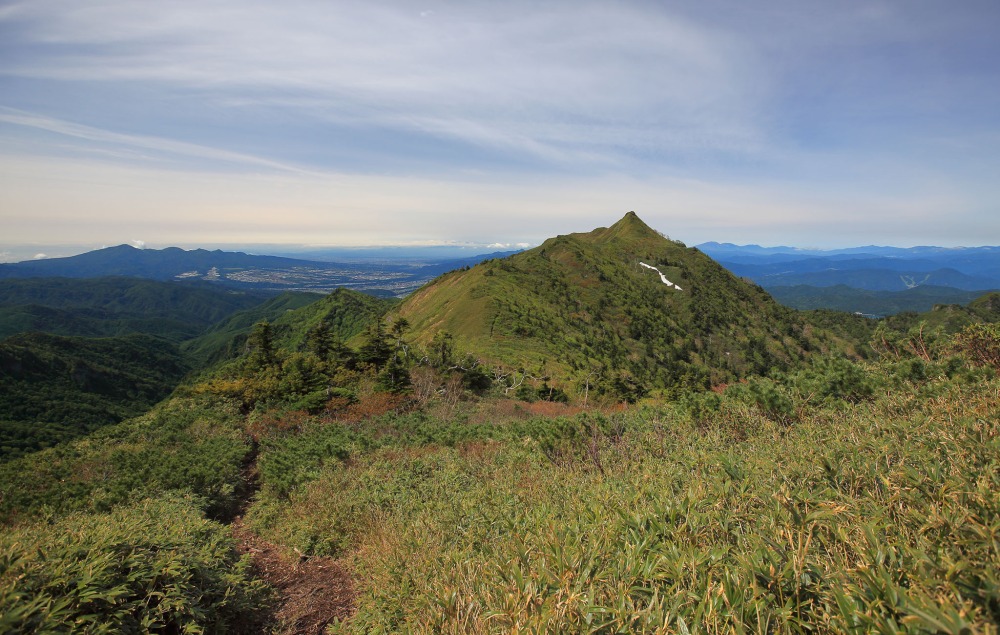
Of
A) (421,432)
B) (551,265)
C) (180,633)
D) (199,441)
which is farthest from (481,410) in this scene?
(551,265)

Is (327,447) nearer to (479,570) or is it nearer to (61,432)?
(479,570)

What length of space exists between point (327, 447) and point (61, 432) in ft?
238

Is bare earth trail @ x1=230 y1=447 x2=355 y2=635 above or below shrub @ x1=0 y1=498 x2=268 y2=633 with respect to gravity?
below

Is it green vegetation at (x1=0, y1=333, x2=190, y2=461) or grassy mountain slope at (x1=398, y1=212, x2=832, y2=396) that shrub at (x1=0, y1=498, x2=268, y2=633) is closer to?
grassy mountain slope at (x1=398, y1=212, x2=832, y2=396)

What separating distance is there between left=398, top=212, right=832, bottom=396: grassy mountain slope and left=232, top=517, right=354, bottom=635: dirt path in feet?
100

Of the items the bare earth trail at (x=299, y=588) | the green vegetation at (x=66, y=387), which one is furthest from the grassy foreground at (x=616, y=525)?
the green vegetation at (x=66, y=387)

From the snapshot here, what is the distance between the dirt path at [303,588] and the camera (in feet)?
16.5

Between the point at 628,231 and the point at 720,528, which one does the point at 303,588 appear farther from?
the point at 628,231

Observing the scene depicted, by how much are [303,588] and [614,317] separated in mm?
68280

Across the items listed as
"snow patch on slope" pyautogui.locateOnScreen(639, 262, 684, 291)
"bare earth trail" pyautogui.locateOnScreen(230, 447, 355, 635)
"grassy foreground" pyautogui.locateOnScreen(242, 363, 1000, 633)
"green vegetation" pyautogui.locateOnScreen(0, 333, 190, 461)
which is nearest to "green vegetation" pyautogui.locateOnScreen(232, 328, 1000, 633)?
"grassy foreground" pyautogui.locateOnScreen(242, 363, 1000, 633)

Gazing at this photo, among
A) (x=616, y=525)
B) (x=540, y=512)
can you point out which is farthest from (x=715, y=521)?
(x=540, y=512)

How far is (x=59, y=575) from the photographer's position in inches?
125

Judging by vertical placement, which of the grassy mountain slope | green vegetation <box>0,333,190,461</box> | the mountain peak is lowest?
green vegetation <box>0,333,190,461</box>

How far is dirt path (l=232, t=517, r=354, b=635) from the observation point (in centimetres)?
504
